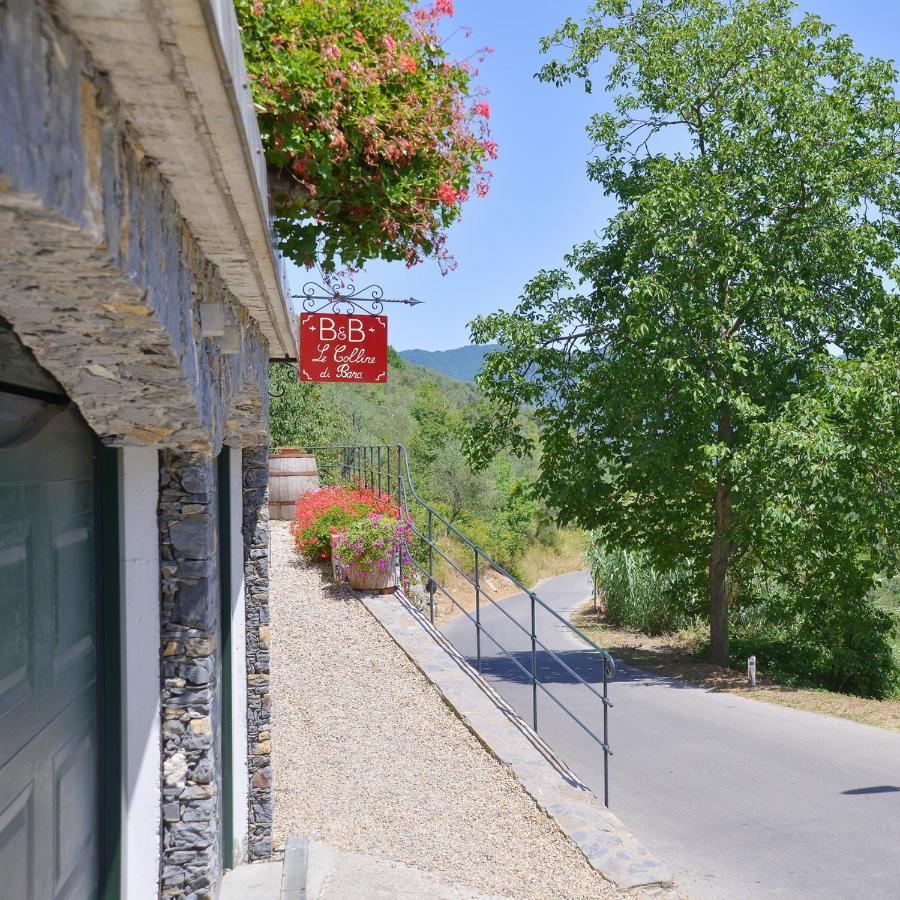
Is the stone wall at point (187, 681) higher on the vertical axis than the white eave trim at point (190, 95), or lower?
lower

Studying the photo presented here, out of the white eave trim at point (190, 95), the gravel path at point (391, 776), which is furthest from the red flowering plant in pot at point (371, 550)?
the white eave trim at point (190, 95)

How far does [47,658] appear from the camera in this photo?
219 cm

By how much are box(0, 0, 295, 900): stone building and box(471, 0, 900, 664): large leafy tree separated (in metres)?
8.27

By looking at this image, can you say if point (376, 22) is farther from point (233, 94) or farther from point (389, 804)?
point (389, 804)

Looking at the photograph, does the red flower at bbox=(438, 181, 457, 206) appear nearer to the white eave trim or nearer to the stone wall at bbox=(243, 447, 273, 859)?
the white eave trim

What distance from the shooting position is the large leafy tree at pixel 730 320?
34.5 feet

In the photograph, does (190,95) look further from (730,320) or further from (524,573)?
(524,573)

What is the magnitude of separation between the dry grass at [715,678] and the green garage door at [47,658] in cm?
903

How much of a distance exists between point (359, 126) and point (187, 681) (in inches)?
72.1

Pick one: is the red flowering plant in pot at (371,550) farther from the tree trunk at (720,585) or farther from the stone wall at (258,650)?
the tree trunk at (720,585)

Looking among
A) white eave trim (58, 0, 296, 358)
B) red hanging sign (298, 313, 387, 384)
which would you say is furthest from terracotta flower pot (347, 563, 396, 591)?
white eave trim (58, 0, 296, 358)

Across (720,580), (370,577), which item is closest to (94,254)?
(370,577)

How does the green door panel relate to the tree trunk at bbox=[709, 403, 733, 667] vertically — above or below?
Result: above

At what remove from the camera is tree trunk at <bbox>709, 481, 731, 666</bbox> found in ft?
42.7
